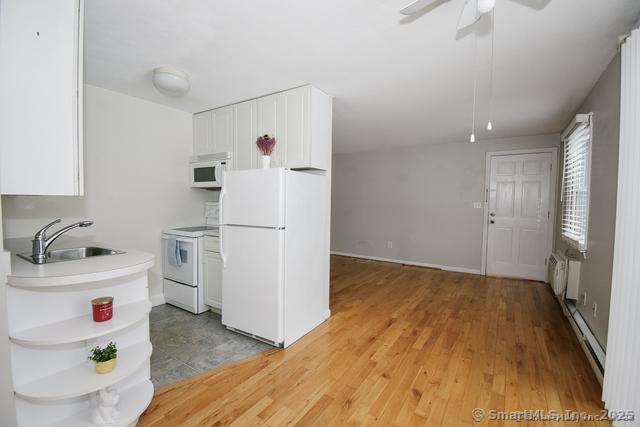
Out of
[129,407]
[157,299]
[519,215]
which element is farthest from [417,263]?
[129,407]

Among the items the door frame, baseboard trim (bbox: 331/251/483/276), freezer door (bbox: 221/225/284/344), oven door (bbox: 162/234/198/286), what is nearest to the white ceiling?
the door frame

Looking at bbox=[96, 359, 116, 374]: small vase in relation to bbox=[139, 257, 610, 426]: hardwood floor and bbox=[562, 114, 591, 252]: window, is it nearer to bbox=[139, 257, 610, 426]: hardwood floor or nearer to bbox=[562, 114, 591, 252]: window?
bbox=[139, 257, 610, 426]: hardwood floor

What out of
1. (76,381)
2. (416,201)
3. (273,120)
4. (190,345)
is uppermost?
(273,120)

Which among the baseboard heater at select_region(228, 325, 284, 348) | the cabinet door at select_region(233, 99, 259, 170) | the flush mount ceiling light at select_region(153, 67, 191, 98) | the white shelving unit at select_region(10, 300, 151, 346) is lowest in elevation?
the baseboard heater at select_region(228, 325, 284, 348)

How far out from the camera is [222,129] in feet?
10.8

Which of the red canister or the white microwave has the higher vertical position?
the white microwave

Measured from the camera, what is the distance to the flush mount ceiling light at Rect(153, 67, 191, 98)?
2.30 m

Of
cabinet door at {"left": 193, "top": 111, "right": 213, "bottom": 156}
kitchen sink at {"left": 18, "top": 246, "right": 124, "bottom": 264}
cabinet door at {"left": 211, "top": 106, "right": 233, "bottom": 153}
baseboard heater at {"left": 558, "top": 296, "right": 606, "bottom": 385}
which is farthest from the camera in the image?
cabinet door at {"left": 193, "top": 111, "right": 213, "bottom": 156}

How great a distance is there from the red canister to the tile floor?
2.57 feet

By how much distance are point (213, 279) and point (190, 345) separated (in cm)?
73

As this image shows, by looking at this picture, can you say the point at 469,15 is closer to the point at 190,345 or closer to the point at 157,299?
the point at 190,345

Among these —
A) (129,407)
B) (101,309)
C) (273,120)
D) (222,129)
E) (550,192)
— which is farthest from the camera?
(550,192)

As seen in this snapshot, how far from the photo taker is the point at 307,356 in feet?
7.47

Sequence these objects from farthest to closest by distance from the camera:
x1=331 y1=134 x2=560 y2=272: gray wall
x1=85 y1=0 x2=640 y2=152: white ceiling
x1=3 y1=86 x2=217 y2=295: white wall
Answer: x1=331 y1=134 x2=560 y2=272: gray wall < x1=3 y1=86 x2=217 y2=295: white wall < x1=85 y1=0 x2=640 y2=152: white ceiling
